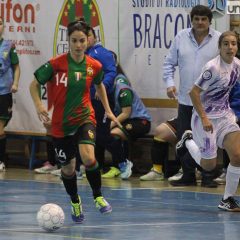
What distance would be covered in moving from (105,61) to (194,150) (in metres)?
3.32

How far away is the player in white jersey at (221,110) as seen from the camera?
40.0ft

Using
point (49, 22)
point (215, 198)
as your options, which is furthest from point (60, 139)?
point (49, 22)

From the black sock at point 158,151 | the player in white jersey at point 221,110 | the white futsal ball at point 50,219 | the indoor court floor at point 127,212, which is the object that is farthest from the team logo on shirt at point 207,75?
the black sock at point 158,151

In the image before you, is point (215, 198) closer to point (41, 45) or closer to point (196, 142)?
point (196, 142)

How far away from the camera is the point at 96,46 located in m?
16.2

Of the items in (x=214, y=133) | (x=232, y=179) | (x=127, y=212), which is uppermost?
(x=214, y=133)

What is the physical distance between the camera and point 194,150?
1337cm

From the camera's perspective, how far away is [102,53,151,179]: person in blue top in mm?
16234

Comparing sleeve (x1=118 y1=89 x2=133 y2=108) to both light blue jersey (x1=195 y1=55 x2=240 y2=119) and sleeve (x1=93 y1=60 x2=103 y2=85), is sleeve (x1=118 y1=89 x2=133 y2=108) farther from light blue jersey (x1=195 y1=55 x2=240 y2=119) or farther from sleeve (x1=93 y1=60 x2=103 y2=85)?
sleeve (x1=93 y1=60 x2=103 y2=85)

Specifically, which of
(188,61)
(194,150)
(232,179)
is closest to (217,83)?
(232,179)

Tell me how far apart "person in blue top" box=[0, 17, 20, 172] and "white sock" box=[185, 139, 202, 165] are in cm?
448

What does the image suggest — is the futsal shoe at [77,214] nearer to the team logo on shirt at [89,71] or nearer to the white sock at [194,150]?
the team logo on shirt at [89,71]

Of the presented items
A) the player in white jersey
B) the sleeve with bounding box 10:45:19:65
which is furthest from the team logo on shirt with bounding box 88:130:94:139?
the sleeve with bounding box 10:45:19:65

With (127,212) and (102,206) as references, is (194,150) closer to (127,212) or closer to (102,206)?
(127,212)
